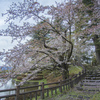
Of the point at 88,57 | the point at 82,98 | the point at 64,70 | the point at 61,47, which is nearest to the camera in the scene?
the point at 82,98

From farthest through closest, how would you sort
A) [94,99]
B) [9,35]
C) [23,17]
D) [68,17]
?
[68,17]
[23,17]
[9,35]
[94,99]

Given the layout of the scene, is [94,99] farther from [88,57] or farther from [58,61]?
[88,57]

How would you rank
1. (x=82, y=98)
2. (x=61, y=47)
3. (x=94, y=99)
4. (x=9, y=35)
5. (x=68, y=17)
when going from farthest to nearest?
(x=61, y=47) → (x=68, y=17) → (x=9, y=35) → (x=82, y=98) → (x=94, y=99)

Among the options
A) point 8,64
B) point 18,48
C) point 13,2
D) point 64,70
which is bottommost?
point 64,70

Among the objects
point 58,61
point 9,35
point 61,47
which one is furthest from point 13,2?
point 61,47

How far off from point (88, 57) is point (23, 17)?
18.3m

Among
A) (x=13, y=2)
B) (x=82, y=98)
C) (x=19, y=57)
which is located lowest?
(x=82, y=98)

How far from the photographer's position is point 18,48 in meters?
5.71

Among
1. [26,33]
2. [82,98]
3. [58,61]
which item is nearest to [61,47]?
[58,61]

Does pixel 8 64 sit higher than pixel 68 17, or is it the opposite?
pixel 68 17

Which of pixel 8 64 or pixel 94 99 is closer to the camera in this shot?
pixel 94 99

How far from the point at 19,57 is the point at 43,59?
3147 mm

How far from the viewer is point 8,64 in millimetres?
5637

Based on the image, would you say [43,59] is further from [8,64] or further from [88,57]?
[88,57]
